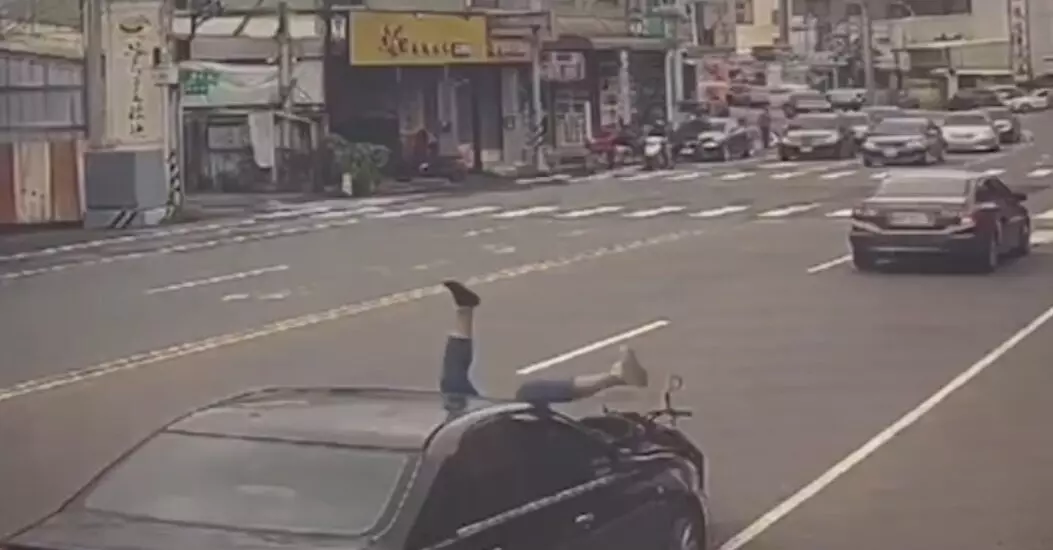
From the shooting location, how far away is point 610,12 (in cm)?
7188

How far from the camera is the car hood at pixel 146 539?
21.4 feet

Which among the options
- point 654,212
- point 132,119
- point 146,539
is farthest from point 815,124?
point 146,539

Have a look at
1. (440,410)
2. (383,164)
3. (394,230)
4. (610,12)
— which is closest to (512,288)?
(394,230)

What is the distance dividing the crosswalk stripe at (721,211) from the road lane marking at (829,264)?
9179mm

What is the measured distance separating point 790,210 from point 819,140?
915 inches

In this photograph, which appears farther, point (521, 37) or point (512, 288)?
point (521, 37)

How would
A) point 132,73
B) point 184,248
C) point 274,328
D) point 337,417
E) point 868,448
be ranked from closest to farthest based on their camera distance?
1. point 337,417
2. point 868,448
3. point 274,328
4. point 184,248
5. point 132,73

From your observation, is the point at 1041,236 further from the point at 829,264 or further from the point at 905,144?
the point at 905,144

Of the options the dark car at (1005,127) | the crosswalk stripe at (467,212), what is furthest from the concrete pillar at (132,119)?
the dark car at (1005,127)

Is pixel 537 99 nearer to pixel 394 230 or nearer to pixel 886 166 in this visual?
pixel 886 166

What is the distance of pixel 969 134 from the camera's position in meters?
61.4

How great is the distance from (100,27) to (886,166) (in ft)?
74.4

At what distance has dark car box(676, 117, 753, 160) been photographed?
→ 2537 inches

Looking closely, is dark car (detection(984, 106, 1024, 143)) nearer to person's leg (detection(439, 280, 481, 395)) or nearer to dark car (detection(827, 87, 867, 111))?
dark car (detection(827, 87, 867, 111))
